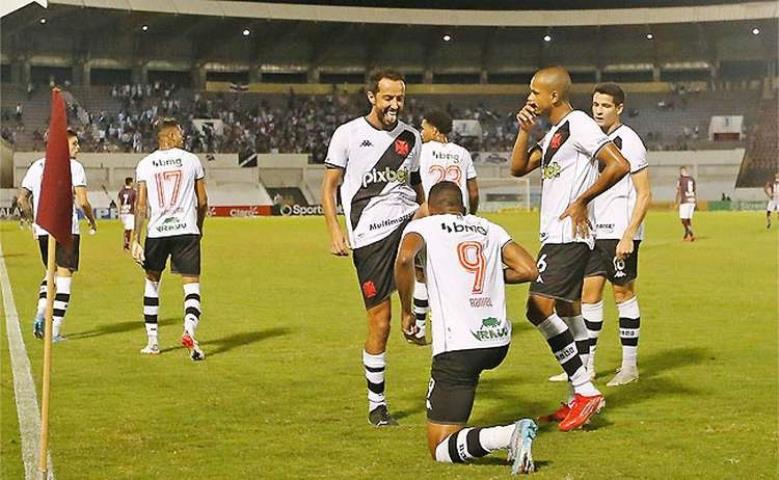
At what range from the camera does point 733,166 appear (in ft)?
232

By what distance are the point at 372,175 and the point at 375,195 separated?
0.49 ft

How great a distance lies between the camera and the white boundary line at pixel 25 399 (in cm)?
732

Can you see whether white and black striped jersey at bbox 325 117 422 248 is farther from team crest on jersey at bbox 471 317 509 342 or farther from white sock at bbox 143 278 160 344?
white sock at bbox 143 278 160 344

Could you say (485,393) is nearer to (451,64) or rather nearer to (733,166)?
(733,166)

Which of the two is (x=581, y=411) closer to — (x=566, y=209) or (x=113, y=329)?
(x=566, y=209)

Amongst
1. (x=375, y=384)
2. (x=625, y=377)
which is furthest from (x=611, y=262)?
(x=375, y=384)

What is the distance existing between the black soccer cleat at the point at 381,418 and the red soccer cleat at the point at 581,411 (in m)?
1.21

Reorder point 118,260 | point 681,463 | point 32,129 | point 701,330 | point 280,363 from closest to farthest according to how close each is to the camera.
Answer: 1. point 681,463
2. point 280,363
3. point 701,330
4. point 118,260
5. point 32,129

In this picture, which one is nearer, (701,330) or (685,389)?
(685,389)

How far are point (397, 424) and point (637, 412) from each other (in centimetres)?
185

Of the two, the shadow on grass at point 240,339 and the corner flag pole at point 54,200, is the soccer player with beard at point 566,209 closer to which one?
the corner flag pole at point 54,200

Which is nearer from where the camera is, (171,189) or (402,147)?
(402,147)

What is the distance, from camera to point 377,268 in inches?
342

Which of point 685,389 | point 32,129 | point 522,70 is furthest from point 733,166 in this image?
point 685,389
